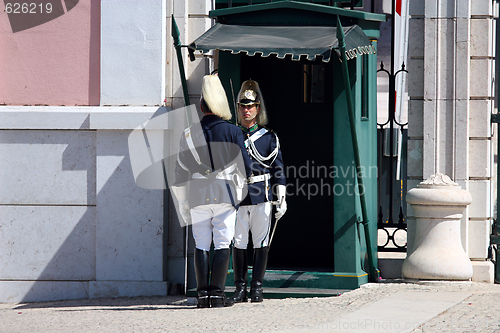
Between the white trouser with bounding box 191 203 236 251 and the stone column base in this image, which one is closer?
the white trouser with bounding box 191 203 236 251

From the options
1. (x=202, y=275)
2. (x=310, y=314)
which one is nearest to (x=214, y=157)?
(x=202, y=275)

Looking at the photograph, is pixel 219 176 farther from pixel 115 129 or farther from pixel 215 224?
pixel 115 129

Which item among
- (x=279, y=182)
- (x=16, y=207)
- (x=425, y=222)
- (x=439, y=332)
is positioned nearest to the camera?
(x=439, y=332)

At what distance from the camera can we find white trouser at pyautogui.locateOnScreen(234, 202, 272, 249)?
6.10m

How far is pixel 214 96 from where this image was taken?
5.97 metres

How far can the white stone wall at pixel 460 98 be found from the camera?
272 inches

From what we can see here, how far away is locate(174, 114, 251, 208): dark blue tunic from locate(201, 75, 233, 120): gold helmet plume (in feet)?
0.24

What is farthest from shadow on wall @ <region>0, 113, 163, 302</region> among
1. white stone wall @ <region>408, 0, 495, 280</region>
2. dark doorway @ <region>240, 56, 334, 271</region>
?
white stone wall @ <region>408, 0, 495, 280</region>

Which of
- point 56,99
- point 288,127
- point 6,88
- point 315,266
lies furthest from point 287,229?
point 6,88

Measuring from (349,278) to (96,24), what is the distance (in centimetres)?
379

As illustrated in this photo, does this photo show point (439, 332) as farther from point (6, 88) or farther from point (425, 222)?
point (6, 88)

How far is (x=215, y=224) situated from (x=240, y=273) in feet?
1.85

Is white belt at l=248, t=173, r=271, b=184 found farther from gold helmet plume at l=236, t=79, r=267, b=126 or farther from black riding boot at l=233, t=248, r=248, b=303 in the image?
black riding boot at l=233, t=248, r=248, b=303

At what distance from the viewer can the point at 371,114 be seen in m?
6.95
